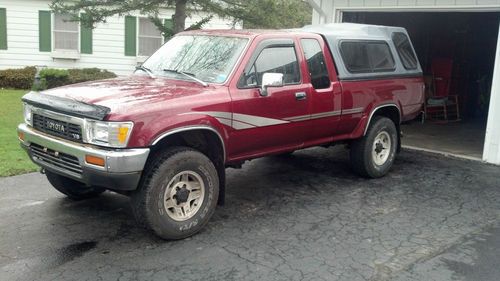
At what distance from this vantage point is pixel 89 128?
14.3 feet

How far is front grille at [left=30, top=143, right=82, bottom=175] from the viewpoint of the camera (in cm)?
449

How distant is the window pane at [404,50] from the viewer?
7496 mm

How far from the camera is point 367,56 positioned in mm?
6980

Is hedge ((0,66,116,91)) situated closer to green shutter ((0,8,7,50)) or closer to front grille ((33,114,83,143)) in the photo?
green shutter ((0,8,7,50))

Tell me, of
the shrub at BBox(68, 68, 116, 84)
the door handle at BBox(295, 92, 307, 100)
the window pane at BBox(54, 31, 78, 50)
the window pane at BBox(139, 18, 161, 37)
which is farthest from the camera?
the window pane at BBox(139, 18, 161, 37)

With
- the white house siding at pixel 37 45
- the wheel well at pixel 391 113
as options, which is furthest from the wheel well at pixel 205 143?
the white house siding at pixel 37 45

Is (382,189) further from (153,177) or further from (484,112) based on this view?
(484,112)

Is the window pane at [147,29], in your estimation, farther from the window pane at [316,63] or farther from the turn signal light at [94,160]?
the turn signal light at [94,160]

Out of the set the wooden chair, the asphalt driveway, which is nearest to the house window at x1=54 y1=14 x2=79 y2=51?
the wooden chair

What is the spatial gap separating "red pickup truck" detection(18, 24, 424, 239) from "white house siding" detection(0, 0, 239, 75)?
11574 mm

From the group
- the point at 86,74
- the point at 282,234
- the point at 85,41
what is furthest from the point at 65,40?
the point at 282,234

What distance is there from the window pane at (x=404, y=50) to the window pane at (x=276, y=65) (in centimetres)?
231

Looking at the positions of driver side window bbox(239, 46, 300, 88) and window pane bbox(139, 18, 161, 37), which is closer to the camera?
driver side window bbox(239, 46, 300, 88)

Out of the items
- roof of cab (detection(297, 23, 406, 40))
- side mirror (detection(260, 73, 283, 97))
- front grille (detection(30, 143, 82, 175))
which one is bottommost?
front grille (detection(30, 143, 82, 175))
